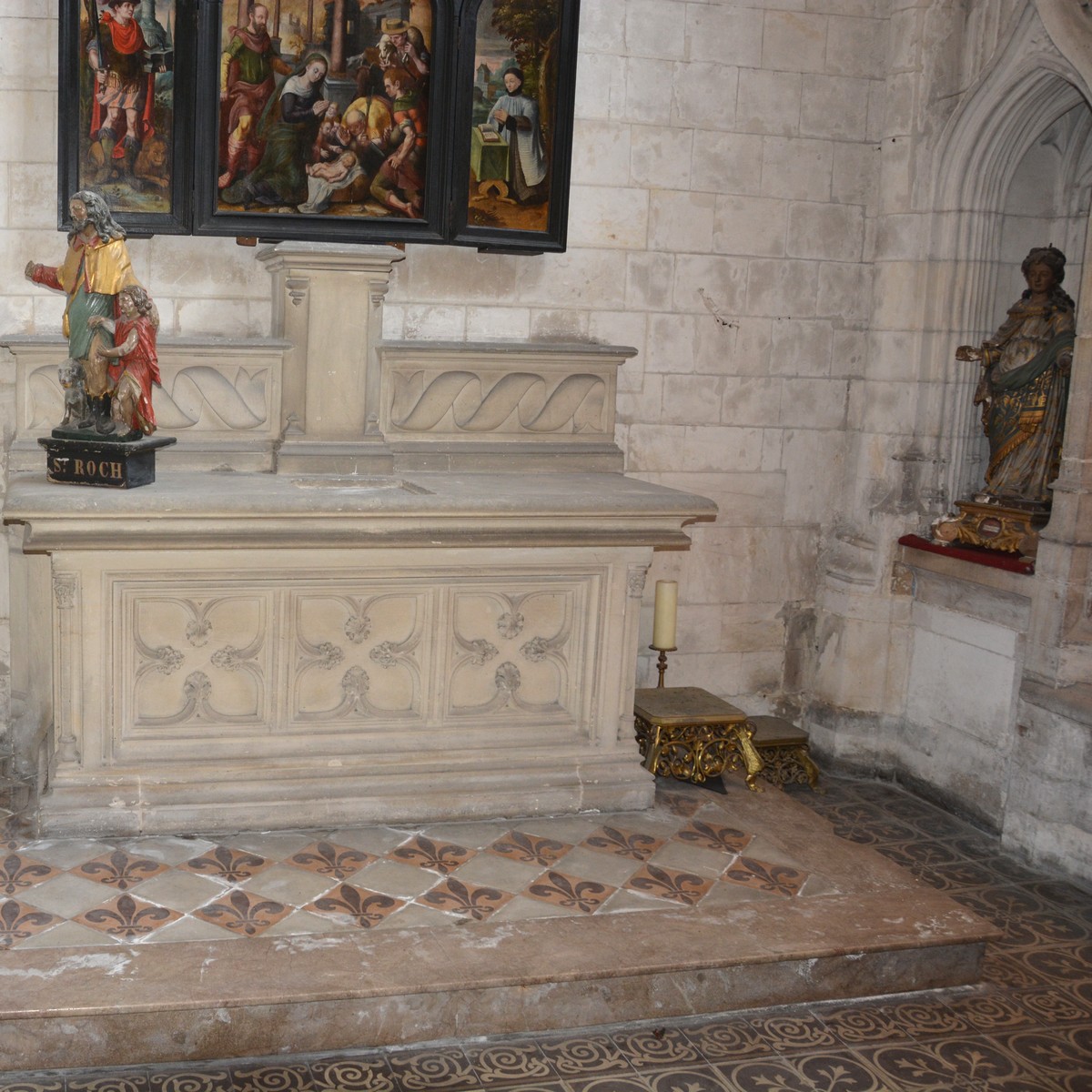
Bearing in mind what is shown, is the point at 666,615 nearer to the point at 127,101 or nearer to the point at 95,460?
the point at 95,460

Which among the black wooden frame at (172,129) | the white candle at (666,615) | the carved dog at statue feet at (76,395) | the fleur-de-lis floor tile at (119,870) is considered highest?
the black wooden frame at (172,129)

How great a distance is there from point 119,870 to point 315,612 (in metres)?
1.08

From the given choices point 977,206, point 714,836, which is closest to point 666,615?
point 714,836

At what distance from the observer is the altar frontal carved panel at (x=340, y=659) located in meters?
4.69

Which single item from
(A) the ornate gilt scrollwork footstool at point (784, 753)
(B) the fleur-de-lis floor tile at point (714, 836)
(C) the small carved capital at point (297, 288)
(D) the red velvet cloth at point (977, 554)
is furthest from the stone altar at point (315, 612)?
(D) the red velvet cloth at point (977, 554)

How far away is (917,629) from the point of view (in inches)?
252

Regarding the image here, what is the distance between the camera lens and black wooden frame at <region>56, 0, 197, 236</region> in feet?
16.9

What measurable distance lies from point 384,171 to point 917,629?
318cm

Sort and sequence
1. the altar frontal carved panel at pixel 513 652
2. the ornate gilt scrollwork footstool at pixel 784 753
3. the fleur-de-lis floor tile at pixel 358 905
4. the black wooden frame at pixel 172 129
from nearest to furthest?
1. the fleur-de-lis floor tile at pixel 358 905
2. the altar frontal carved panel at pixel 513 652
3. the black wooden frame at pixel 172 129
4. the ornate gilt scrollwork footstool at pixel 784 753

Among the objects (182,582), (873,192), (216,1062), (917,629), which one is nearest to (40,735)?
(182,582)

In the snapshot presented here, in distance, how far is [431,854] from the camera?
4668 mm

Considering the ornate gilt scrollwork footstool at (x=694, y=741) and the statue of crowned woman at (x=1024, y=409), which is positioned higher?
the statue of crowned woman at (x=1024, y=409)

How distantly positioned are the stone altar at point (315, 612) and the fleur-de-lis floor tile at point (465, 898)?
1.73 feet

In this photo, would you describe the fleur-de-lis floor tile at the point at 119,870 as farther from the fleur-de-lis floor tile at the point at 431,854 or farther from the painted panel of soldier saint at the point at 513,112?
the painted panel of soldier saint at the point at 513,112
